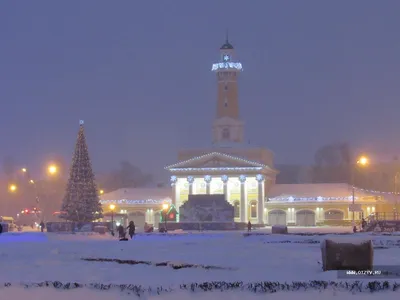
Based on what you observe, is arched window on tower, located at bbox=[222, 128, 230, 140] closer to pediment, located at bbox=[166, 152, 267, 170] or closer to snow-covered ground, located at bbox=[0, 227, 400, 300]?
pediment, located at bbox=[166, 152, 267, 170]

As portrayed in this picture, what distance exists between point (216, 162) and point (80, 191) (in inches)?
1602

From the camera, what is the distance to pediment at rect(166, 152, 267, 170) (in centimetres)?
10994

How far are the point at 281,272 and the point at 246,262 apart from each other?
12.7 ft

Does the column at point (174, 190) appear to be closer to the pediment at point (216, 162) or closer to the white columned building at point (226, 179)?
the white columned building at point (226, 179)

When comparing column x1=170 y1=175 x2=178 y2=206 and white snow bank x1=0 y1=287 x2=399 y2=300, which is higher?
column x1=170 y1=175 x2=178 y2=206

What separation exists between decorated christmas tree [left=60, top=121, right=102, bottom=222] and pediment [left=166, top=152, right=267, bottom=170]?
38.8 meters

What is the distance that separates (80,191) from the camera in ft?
240

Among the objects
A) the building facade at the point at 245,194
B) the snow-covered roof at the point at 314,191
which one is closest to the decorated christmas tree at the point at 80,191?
the building facade at the point at 245,194

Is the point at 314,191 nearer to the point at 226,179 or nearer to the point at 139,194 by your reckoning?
the point at 226,179

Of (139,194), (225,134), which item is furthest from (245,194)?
(139,194)

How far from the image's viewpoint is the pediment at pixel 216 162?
361 ft

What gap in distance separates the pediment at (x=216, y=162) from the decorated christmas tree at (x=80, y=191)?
1528 inches

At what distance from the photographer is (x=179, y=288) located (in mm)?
17062

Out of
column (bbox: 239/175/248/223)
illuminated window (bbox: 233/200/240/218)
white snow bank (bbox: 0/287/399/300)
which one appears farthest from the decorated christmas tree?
white snow bank (bbox: 0/287/399/300)
